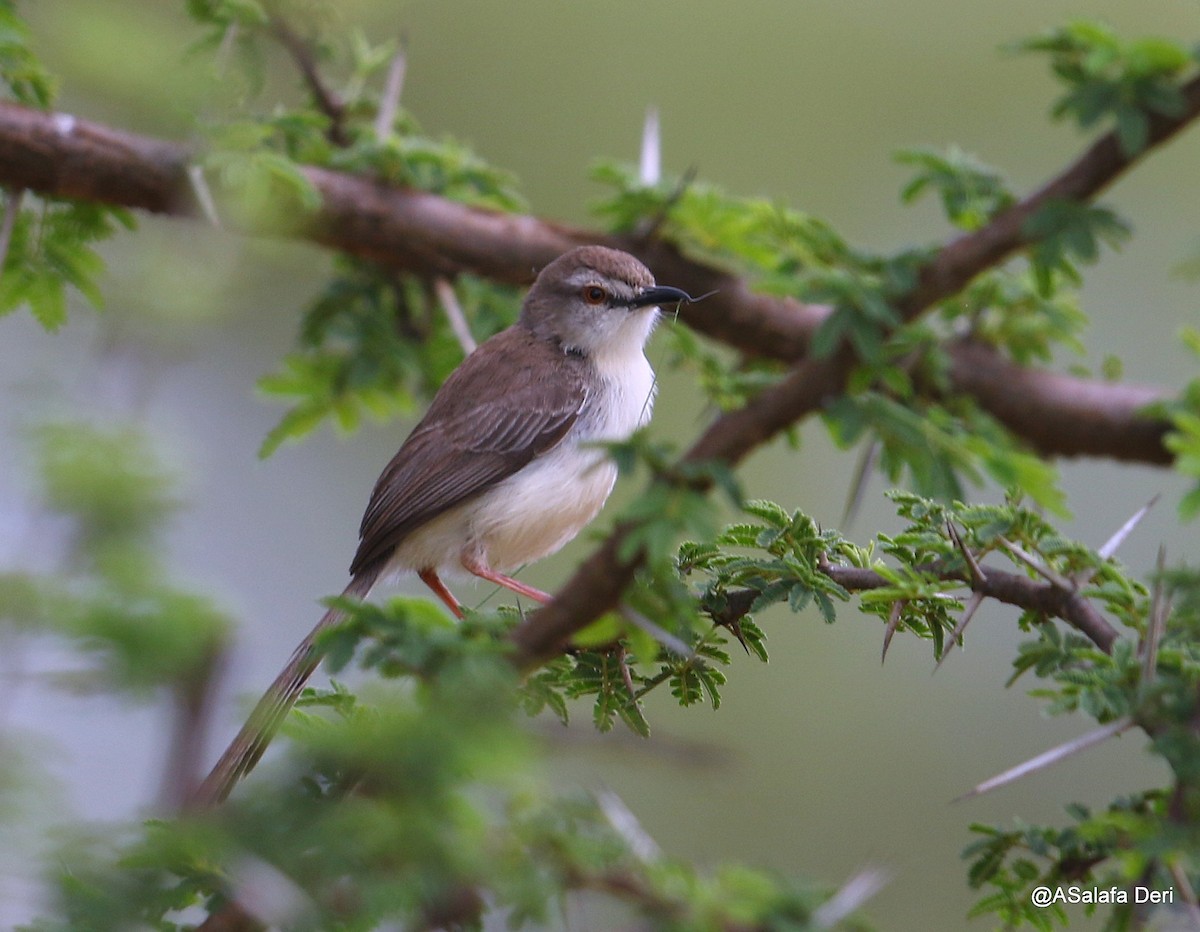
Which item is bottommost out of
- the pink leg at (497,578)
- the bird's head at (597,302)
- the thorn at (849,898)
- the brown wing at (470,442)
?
the thorn at (849,898)

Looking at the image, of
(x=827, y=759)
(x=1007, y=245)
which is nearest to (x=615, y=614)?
(x=1007, y=245)

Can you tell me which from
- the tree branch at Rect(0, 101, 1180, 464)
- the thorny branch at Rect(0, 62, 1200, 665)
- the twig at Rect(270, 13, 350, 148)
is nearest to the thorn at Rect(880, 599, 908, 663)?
the thorny branch at Rect(0, 62, 1200, 665)

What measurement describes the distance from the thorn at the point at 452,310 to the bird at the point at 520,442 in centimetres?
40

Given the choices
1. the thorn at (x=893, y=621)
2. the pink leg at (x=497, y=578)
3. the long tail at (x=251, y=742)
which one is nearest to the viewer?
the thorn at (x=893, y=621)

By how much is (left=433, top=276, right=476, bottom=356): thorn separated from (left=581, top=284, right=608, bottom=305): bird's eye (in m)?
0.61

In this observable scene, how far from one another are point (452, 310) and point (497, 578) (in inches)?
43.5

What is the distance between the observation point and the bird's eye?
5684 mm

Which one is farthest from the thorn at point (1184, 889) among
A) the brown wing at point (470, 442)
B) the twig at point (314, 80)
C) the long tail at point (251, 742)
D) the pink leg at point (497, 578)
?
the twig at point (314, 80)

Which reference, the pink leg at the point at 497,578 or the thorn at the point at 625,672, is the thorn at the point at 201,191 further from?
the thorn at the point at 625,672

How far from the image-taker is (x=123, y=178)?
4645mm

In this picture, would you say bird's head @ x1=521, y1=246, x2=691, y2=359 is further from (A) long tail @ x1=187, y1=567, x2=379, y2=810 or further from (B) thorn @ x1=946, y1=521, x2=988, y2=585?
(B) thorn @ x1=946, y1=521, x2=988, y2=585

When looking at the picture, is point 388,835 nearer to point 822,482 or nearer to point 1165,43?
point 1165,43

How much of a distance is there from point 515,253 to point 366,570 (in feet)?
4.86

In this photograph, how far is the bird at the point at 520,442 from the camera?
5.22 meters
